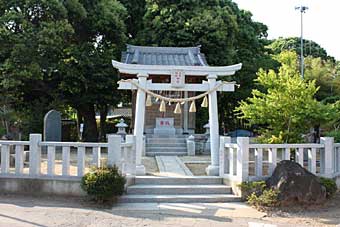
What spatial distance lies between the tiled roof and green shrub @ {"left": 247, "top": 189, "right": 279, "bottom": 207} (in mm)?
9832

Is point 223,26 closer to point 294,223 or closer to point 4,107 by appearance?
point 4,107

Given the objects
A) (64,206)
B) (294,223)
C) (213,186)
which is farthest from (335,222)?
(64,206)

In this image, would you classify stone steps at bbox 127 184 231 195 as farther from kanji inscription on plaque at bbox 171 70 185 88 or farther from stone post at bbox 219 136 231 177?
kanji inscription on plaque at bbox 171 70 185 88

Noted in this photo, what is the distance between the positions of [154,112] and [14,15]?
7.49 metres

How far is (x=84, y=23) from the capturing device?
61.1 ft

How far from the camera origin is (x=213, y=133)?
10.5 meters

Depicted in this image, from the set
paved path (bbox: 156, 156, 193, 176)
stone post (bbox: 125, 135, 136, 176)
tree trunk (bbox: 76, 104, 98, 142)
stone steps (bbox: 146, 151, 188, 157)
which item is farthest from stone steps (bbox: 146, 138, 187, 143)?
stone post (bbox: 125, 135, 136, 176)

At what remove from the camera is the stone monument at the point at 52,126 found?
1496 cm

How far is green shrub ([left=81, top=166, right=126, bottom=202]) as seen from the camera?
25.7 ft

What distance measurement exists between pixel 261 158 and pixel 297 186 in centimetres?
109

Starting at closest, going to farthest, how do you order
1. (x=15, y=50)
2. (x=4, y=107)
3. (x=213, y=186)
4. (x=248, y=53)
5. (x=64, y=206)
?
(x=64, y=206) < (x=213, y=186) < (x=15, y=50) < (x=4, y=107) < (x=248, y=53)

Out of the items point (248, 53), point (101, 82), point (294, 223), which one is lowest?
point (294, 223)

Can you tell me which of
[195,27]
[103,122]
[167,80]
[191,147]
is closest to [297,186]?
[191,147]

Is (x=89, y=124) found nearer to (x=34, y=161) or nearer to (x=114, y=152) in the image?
(x=34, y=161)
